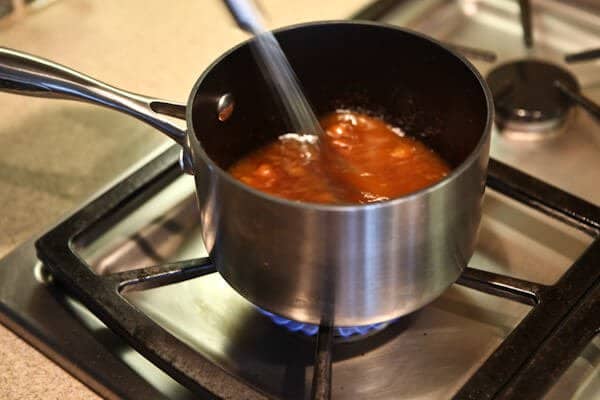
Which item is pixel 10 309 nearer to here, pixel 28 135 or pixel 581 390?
pixel 28 135

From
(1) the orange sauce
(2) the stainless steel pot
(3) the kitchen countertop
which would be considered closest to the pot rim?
(2) the stainless steel pot

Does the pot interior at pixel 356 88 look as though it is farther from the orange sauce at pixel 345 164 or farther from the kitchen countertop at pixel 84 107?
the kitchen countertop at pixel 84 107

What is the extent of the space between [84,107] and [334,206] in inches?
19.3

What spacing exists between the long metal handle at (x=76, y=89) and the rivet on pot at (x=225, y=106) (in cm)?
6

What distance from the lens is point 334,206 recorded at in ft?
1.56

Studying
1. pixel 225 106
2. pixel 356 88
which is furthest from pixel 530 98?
pixel 225 106

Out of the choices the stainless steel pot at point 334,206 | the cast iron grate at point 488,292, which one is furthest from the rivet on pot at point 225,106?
the cast iron grate at point 488,292

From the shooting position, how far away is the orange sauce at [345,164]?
0.64 metres

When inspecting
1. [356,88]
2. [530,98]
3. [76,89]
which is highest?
[76,89]

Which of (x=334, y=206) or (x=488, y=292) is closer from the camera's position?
(x=334, y=206)

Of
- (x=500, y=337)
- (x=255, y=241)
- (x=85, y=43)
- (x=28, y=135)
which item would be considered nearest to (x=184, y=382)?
(x=255, y=241)

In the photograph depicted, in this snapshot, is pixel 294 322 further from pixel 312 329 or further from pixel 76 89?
pixel 76 89

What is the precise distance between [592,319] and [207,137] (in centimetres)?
33

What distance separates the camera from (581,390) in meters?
0.58
